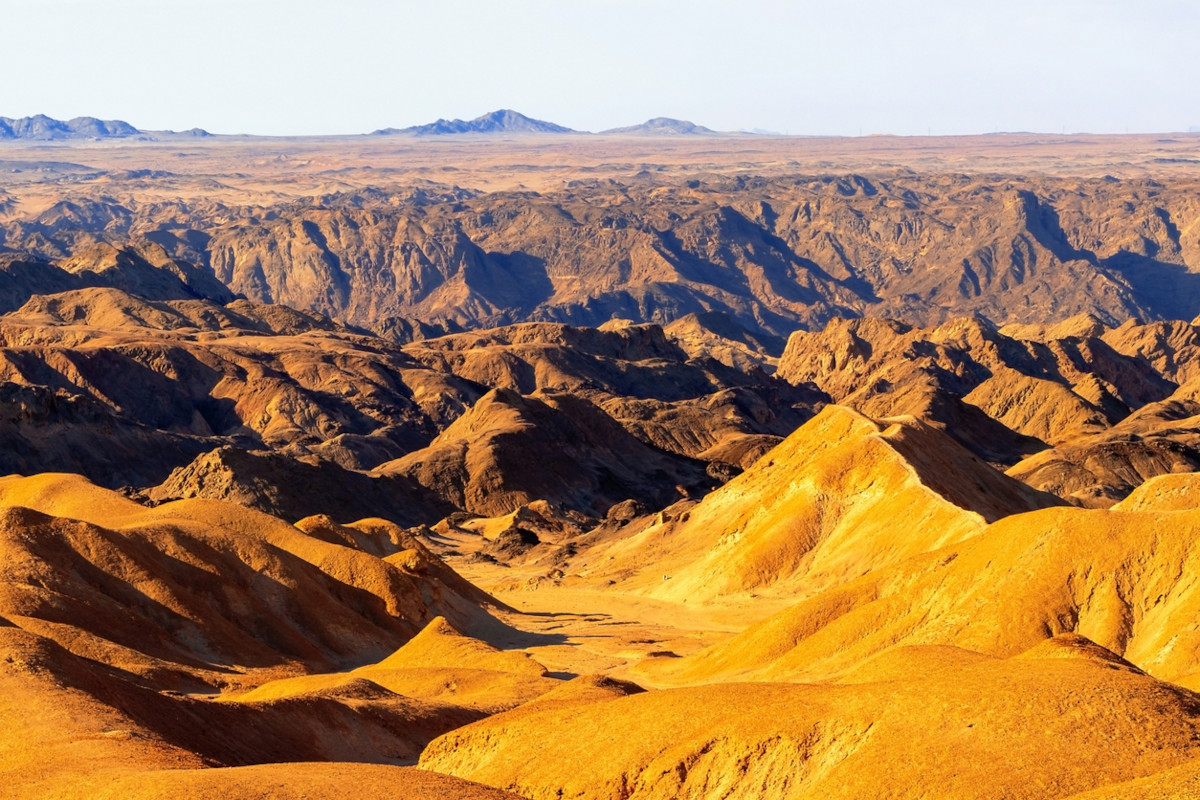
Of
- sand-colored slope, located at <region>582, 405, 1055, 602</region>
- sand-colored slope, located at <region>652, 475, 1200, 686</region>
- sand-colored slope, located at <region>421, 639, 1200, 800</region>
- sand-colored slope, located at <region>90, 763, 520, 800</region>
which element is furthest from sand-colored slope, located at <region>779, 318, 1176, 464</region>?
sand-colored slope, located at <region>90, 763, 520, 800</region>

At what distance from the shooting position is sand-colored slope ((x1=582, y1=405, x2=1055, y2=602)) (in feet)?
249

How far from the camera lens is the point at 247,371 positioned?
159500mm

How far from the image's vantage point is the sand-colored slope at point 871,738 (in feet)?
98.9

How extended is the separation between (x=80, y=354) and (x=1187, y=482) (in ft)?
350

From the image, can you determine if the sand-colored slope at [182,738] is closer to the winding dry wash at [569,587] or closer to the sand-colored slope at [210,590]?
the winding dry wash at [569,587]

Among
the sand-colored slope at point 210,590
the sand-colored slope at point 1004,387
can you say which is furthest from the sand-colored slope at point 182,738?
the sand-colored slope at point 1004,387

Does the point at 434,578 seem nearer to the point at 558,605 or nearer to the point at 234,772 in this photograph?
the point at 558,605

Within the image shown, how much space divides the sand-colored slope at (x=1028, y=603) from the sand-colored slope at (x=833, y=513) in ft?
51.2

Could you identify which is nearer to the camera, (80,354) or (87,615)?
(87,615)

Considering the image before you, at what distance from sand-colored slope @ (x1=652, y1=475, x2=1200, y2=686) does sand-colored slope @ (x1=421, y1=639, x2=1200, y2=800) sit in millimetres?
11758

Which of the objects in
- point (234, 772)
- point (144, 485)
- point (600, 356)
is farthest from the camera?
point (600, 356)

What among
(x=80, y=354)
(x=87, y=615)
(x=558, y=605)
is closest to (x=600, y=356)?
(x=80, y=354)

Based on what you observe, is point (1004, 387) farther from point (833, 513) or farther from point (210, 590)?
point (210, 590)

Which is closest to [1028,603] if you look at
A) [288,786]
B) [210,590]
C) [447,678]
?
[447,678]
